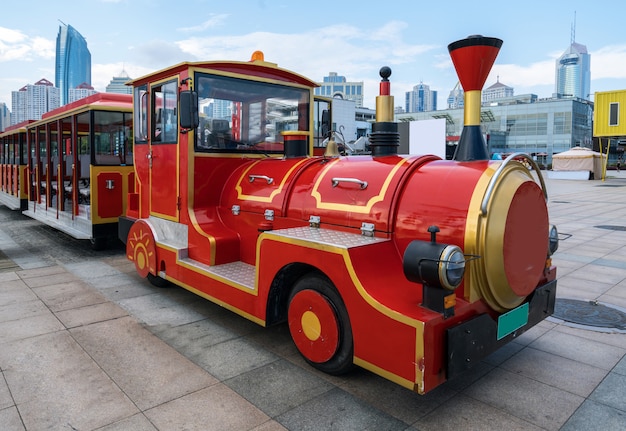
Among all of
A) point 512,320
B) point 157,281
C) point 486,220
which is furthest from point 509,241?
point 157,281

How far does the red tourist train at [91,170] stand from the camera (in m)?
7.56

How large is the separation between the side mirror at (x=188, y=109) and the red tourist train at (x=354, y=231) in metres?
0.01

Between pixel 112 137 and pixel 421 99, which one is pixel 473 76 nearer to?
pixel 112 137

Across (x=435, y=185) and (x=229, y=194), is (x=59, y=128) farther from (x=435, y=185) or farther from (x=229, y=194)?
(x=435, y=185)

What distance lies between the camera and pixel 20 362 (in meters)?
3.45

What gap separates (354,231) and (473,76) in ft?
4.55

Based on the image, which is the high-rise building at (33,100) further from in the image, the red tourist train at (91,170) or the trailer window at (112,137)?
the trailer window at (112,137)

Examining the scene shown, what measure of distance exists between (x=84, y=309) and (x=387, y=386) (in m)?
3.25

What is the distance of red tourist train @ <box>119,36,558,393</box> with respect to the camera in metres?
2.61

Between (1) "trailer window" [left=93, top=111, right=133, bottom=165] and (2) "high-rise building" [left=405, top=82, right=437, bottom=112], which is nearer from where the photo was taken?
(1) "trailer window" [left=93, top=111, right=133, bottom=165]

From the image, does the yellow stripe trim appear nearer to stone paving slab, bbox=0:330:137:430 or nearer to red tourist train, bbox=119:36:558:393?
red tourist train, bbox=119:36:558:393

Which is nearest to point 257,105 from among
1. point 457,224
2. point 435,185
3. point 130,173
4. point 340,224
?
point 340,224

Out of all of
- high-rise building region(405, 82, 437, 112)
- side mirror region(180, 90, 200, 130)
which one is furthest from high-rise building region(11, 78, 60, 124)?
high-rise building region(405, 82, 437, 112)

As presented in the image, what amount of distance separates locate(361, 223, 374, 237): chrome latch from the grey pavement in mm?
994
